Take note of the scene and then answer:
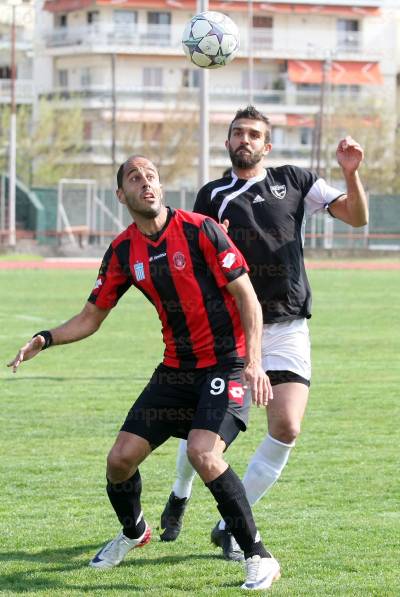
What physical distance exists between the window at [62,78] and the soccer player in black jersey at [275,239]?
3031 inches

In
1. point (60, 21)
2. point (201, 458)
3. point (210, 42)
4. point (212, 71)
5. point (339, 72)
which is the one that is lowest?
point (201, 458)

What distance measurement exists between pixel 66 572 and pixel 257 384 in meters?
1.36

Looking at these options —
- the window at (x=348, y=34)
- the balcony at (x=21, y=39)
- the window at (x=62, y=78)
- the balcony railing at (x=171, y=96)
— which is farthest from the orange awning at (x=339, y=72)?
the balcony at (x=21, y=39)

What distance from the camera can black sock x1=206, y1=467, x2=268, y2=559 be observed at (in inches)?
227

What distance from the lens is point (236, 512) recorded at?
5.76 m

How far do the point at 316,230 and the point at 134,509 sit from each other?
42.8 metres

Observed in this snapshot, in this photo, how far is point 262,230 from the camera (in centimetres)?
664

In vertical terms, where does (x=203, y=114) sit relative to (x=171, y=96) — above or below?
below

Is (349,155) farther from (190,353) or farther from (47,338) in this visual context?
(47,338)

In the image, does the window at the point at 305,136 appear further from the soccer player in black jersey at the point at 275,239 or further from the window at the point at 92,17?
the soccer player in black jersey at the point at 275,239

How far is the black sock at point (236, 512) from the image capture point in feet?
18.9

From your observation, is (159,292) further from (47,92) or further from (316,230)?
(47,92)

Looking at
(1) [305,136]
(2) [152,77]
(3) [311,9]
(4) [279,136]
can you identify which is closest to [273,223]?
(2) [152,77]

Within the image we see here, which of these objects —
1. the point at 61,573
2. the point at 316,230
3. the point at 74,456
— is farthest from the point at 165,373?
the point at 316,230
